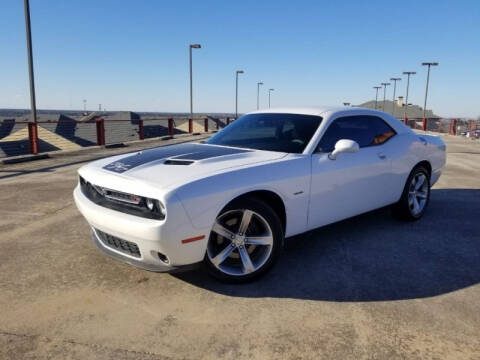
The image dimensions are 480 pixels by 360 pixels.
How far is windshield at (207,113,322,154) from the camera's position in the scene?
396cm

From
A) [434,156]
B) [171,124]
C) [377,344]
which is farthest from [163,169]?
[171,124]

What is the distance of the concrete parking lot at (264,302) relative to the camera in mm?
2484

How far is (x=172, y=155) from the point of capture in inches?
147

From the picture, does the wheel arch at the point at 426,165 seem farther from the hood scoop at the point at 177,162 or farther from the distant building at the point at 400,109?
the distant building at the point at 400,109

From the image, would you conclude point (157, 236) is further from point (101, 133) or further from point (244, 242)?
point (101, 133)

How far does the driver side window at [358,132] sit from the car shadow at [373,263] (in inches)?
42.2

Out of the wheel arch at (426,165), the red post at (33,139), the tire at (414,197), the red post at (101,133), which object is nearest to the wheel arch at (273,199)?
the tire at (414,197)

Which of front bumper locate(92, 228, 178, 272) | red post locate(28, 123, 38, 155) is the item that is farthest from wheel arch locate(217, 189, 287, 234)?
red post locate(28, 123, 38, 155)

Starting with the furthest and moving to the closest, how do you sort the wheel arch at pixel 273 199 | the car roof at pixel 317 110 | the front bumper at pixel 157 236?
the car roof at pixel 317 110, the wheel arch at pixel 273 199, the front bumper at pixel 157 236

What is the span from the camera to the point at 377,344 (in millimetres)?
2527

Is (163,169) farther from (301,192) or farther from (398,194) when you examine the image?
(398,194)

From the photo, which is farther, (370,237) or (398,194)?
(398,194)

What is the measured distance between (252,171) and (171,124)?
19.3 m

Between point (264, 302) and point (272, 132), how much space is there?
6.30ft
